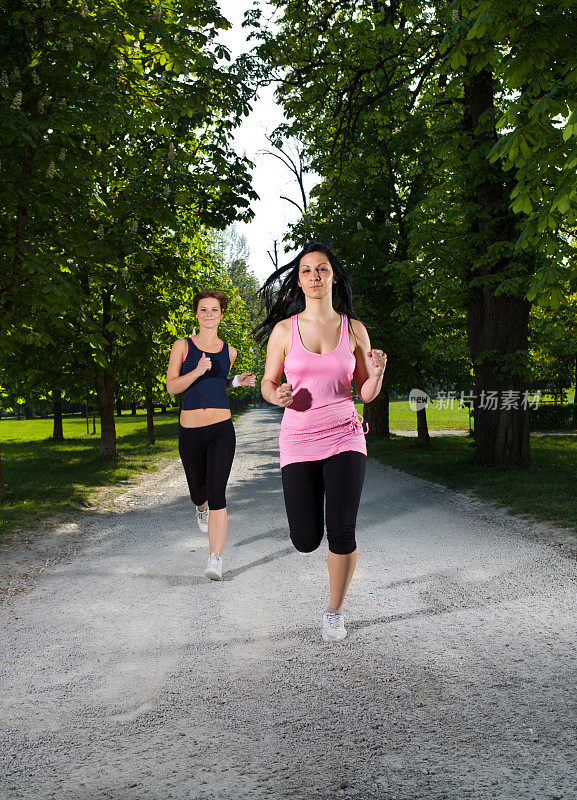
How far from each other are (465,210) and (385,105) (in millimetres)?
4580

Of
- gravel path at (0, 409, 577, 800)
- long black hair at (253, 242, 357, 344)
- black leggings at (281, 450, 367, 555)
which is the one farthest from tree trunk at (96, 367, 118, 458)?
black leggings at (281, 450, 367, 555)

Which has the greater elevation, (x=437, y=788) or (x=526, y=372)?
(x=526, y=372)

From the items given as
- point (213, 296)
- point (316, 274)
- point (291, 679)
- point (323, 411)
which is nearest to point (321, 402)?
point (323, 411)

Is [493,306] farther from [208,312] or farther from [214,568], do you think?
[214,568]

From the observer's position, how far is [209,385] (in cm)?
569

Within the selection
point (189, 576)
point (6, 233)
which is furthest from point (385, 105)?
point (189, 576)

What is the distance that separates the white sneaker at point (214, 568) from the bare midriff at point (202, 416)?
109 centimetres

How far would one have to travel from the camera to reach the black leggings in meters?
3.97

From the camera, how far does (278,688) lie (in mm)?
3498

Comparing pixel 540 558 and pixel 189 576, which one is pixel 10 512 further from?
pixel 540 558

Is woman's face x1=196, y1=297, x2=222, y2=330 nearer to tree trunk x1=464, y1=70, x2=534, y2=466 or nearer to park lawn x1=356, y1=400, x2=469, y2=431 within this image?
tree trunk x1=464, y1=70, x2=534, y2=466

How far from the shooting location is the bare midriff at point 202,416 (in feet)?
18.7

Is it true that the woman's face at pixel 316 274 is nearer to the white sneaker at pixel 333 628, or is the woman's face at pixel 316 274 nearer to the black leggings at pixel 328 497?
the black leggings at pixel 328 497

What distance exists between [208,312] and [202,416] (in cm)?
86
